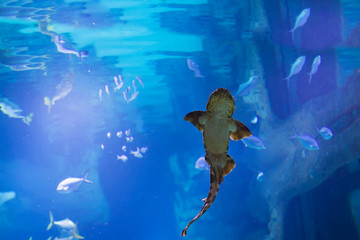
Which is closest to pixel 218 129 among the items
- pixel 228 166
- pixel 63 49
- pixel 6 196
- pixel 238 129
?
pixel 238 129

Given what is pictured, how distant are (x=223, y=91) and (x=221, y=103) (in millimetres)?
90

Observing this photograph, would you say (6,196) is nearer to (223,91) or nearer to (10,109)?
(10,109)

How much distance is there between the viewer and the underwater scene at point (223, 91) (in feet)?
34.0

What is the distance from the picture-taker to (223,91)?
5.49 feet

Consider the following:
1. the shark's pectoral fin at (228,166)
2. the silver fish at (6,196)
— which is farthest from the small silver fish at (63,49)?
the silver fish at (6,196)

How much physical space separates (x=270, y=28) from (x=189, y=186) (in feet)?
73.5

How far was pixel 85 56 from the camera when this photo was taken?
1442cm

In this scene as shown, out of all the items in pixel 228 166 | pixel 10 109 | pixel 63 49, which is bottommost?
pixel 228 166

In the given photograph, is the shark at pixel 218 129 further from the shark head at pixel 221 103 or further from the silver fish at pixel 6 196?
the silver fish at pixel 6 196

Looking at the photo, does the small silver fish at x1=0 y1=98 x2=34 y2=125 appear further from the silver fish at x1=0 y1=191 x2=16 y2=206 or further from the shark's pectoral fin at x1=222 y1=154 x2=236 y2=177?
the shark's pectoral fin at x1=222 y1=154 x2=236 y2=177

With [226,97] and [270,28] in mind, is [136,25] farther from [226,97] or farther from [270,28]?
[226,97]

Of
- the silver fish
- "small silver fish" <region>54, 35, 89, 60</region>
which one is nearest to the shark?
"small silver fish" <region>54, 35, 89, 60</region>

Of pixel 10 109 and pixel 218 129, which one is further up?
pixel 10 109

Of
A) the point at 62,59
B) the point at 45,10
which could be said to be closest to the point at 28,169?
the point at 62,59
